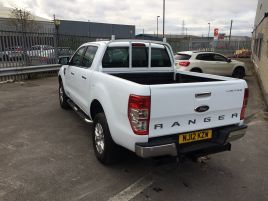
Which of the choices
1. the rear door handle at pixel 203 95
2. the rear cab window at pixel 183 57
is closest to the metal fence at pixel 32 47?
the rear cab window at pixel 183 57

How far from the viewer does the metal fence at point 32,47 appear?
1188cm

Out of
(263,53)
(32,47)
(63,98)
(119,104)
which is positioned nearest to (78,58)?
(63,98)

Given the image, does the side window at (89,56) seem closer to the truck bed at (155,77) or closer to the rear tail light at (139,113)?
the truck bed at (155,77)

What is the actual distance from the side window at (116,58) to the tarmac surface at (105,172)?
1.53 m

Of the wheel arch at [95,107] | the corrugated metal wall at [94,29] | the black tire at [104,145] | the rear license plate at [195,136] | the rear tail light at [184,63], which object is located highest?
the corrugated metal wall at [94,29]

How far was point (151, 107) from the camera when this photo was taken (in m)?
2.99

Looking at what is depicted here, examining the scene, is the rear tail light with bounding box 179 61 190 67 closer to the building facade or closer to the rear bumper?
the building facade

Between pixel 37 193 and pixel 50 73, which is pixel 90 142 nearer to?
pixel 37 193

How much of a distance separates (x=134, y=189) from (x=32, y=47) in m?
11.6

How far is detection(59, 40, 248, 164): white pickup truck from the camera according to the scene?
10.00 ft

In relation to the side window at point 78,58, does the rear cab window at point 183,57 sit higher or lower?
lower

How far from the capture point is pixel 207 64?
41.0 ft

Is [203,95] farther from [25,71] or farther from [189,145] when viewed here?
[25,71]

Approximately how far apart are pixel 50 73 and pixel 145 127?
12.2 meters
